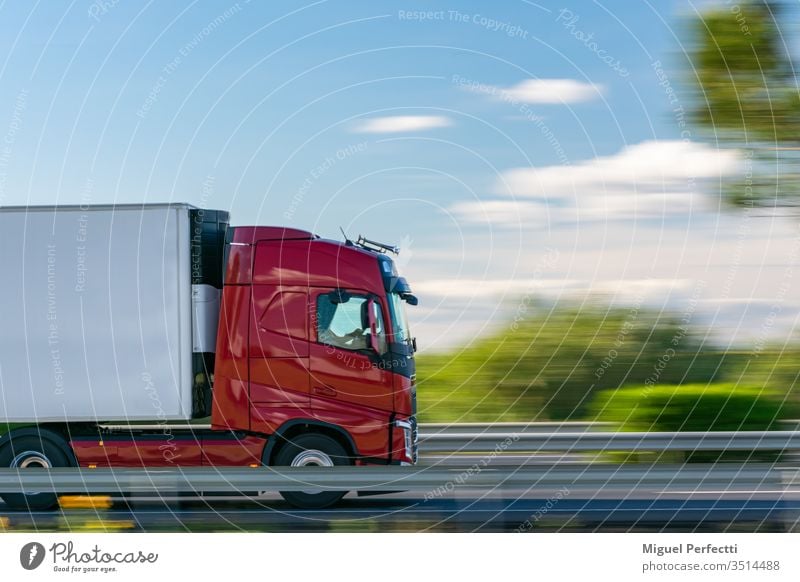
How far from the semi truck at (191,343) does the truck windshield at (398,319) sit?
0.03 meters

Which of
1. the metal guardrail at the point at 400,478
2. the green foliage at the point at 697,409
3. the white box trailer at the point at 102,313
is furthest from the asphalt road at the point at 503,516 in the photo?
the green foliage at the point at 697,409

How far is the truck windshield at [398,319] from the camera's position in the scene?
35.3ft

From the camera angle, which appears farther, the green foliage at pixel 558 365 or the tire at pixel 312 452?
the green foliage at pixel 558 365

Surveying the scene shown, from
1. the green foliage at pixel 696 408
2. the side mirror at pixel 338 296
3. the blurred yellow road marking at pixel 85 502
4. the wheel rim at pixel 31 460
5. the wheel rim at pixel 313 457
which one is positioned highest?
the side mirror at pixel 338 296

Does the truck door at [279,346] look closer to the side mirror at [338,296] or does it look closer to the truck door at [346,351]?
the truck door at [346,351]

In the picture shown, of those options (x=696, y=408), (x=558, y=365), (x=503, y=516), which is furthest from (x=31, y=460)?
(x=558, y=365)

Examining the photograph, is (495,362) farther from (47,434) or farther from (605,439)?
(47,434)

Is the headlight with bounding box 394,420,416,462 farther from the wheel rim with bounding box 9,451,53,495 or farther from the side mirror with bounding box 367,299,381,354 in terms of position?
the wheel rim with bounding box 9,451,53,495

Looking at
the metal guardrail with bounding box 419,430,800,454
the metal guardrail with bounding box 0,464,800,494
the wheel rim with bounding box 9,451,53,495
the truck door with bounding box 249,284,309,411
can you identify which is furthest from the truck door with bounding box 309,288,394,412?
the metal guardrail with bounding box 0,464,800,494

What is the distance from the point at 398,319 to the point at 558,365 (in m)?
4.61

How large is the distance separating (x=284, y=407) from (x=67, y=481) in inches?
163

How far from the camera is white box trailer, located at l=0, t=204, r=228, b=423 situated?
1035cm

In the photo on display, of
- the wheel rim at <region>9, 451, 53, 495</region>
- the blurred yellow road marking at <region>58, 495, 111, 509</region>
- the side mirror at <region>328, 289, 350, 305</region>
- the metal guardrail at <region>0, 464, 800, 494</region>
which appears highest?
the side mirror at <region>328, 289, 350, 305</region>

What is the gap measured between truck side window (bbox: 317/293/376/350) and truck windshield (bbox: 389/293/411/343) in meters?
0.32
